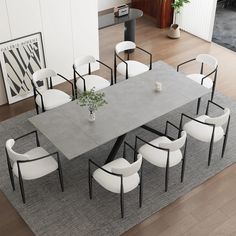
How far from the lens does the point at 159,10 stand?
9445mm

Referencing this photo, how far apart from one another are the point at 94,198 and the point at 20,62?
2.67 metres

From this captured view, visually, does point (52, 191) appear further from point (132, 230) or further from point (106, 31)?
point (106, 31)

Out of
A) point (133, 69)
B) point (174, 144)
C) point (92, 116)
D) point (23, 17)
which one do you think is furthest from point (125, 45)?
point (174, 144)

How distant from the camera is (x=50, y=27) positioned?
6965mm

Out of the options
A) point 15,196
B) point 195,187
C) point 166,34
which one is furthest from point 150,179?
point 166,34

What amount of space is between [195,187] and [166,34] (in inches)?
179

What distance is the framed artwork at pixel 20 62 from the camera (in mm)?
6660

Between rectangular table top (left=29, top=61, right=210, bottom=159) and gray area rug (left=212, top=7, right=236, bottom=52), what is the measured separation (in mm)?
3011

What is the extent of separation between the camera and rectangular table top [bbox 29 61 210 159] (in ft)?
17.1

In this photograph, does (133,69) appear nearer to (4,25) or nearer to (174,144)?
(4,25)

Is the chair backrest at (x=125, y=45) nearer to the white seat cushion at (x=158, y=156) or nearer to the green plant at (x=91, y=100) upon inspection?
the green plant at (x=91, y=100)

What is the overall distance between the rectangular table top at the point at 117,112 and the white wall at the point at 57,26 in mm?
1587

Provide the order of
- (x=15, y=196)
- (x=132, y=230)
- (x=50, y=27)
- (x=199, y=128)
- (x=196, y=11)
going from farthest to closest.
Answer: (x=196, y=11)
(x=50, y=27)
(x=199, y=128)
(x=15, y=196)
(x=132, y=230)

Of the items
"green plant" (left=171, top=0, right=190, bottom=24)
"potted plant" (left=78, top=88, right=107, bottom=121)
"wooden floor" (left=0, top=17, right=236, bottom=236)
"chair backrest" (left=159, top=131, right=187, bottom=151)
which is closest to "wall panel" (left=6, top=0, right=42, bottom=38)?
"wooden floor" (left=0, top=17, right=236, bottom=236)
